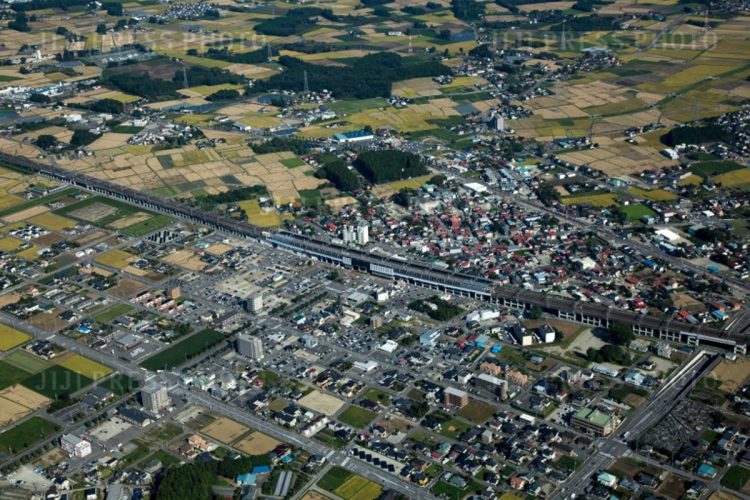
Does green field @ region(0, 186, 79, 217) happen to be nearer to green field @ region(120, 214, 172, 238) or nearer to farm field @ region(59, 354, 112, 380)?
green field @ region(120, 214, 172, 238)

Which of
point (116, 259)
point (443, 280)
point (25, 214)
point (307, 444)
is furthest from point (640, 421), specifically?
point (25, 214)

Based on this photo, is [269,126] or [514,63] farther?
[514,63]

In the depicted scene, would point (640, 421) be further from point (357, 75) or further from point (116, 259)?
point (357, 75)

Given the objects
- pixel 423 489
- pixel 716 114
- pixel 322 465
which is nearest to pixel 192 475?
pixel 322 465

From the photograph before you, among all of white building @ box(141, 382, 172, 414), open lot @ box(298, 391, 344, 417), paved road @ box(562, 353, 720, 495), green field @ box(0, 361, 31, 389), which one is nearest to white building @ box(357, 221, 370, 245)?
open lot @ box(298, 391, 344, 417)

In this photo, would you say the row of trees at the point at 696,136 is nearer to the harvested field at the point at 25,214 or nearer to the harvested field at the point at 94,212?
the harvested field at the point at 94,212

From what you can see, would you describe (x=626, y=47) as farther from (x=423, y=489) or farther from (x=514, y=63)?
(x=423, y=489)
